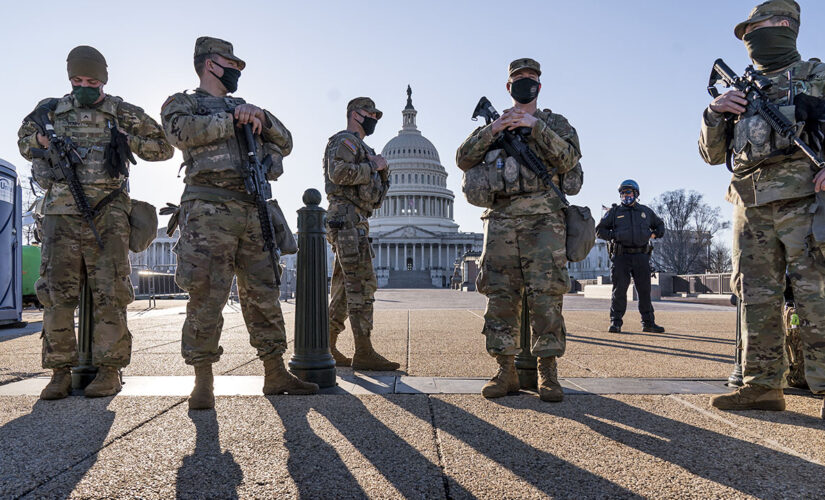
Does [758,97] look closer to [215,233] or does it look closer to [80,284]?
[215,233]

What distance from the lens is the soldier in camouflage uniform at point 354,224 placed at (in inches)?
208

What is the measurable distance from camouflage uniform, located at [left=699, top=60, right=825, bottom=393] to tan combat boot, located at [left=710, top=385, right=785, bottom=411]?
5cm

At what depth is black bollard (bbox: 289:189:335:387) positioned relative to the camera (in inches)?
171

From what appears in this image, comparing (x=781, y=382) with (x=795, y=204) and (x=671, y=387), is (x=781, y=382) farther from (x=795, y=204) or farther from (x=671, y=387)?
(x=795, y=204)

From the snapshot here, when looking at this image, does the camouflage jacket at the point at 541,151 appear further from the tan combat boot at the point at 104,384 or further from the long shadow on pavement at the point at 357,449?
the tan combat boot at the point at 104,384

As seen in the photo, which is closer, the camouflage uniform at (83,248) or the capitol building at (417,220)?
the camouflage uniform at (83,248)

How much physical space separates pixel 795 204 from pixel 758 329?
0.77m

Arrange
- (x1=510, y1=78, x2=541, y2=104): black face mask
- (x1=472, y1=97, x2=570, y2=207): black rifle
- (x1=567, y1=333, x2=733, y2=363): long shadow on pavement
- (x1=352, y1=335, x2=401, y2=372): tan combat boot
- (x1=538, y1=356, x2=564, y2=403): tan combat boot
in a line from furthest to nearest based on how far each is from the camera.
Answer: (x1=567, y1=333, x2=733, y2=363): long shadow on pavement
(x1=352, y1=335, x2=401, y2=372): tan combat boot
(x1=510, y1=78, x2=541, y2=104): black face mask
(x1=472, y1=97, x2=570, y2=207): black rifle
(x1=538, y1=356, x2=564, y2=403): tan combat boot

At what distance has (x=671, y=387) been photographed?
4172 mm

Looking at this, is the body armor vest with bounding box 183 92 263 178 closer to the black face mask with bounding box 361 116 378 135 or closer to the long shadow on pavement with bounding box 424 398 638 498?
the black face mask with bounding box 361 116 378 135

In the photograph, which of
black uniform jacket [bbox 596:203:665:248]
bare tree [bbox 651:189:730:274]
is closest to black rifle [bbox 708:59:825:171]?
black uniform jacket [bbox 596:203:665:248]

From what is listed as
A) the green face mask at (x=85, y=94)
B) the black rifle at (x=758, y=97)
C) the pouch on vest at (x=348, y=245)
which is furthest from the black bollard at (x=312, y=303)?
the black rifle at (x=758, y=97)

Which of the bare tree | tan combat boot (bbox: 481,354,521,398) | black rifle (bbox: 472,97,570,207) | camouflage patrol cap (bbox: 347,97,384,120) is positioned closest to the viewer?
tan combat boot (bbox: 481,354,521,398)

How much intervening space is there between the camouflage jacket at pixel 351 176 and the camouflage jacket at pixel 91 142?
1.42 meters
